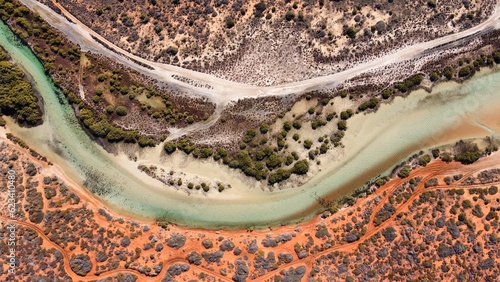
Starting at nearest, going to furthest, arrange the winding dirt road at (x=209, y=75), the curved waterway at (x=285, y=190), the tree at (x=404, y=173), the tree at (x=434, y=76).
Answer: the tree at (x=404, y=173)
the winding dirt road at (x=209, y=75)
the tree at (x=434, y=76)
the curved waterway at (x=285, y=190)

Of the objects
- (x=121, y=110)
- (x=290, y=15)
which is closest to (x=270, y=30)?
(x=290, y=15)

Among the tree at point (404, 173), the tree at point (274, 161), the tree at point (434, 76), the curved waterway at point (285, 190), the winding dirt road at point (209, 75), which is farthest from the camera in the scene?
the curved waterway at point (285, 190)

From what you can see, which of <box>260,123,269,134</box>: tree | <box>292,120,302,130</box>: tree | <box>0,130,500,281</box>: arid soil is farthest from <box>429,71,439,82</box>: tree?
<box>260,123,269,134</box>: tree

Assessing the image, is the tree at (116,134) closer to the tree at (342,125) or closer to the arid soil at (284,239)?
the arid soil at (284,239)

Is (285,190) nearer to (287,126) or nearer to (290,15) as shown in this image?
(287,126)

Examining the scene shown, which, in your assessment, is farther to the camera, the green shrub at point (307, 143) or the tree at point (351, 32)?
the green shrub at point (307, 143)

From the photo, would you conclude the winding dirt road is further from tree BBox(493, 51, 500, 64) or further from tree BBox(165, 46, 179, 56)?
tree BBox(493, 51, 500, 64)

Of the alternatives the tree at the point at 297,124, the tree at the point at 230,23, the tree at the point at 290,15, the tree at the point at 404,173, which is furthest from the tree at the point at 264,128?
the tree at the point at 404,173

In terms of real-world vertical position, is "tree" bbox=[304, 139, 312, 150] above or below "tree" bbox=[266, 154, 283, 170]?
above
